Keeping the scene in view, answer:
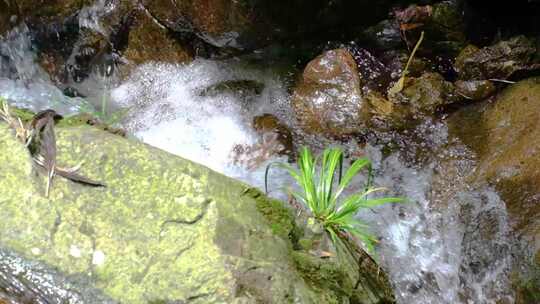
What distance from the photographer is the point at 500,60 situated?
12.9ft

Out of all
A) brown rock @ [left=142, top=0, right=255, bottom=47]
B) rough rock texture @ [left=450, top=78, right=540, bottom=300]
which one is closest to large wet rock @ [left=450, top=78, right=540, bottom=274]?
rough rock texture @ [left=450, top=78, right=540, bottom=300]

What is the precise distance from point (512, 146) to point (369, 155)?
3.30ft

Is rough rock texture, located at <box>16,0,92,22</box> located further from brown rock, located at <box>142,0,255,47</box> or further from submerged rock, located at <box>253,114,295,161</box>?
submerged rock, located at <box>253,114,295,161</box>

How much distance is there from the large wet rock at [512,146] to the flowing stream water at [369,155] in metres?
0.09

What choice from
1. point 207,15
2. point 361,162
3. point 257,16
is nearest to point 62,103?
point 207,15

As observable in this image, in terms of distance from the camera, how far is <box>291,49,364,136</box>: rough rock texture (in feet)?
12.9

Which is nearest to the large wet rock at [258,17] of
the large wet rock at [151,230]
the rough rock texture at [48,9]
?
the rough rock texture at [48,9]

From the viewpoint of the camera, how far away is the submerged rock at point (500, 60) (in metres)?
3.88

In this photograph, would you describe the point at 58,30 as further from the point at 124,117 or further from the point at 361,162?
the point at 361,162

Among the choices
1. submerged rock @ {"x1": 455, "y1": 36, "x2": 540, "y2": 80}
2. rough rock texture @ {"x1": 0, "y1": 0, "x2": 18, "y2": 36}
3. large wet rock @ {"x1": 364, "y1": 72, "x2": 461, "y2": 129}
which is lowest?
large wet rock @ {"x1": 364, "y1": 72, "x2": 461, "y2": 129}

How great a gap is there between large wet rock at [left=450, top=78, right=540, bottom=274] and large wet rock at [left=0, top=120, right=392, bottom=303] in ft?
4.79

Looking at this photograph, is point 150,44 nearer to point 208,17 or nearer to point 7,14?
point 208,17

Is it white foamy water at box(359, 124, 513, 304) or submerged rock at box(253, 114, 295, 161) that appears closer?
white foamy water at box(359, 124, 513, 304)

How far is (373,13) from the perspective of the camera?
4211 mm
